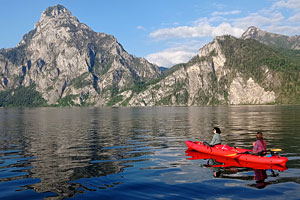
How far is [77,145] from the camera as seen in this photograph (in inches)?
1639

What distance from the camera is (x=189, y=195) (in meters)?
17.9

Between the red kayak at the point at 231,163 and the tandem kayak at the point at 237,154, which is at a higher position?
the tandem kayak at the point at 237,154

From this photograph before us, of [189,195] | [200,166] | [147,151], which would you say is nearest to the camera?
[189,195]

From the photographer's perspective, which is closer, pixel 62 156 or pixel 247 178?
pixel 247 178

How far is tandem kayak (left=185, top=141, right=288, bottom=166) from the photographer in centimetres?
2539

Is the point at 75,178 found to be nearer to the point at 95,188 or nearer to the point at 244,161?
the point at 95,188

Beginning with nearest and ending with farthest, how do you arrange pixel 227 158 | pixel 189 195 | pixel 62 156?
pixel 189 195 → pixel 227 158 → pixel 62 156

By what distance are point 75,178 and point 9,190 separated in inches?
192

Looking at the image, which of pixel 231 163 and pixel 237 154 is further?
pixel 237 154

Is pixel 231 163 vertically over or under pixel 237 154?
under

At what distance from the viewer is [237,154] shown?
91.5 feet

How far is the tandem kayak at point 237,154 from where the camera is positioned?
83.3ft

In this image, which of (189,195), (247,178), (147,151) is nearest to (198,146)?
(147,151)

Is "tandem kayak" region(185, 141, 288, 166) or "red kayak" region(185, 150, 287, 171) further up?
"tandem kayak" region(185, 141, 288, 166)
